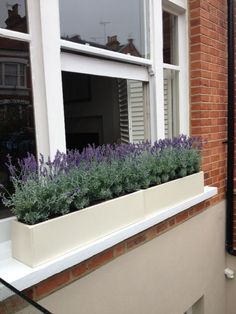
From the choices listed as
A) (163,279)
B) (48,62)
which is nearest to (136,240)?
(163,279)

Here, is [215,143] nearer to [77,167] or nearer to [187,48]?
[187,48]

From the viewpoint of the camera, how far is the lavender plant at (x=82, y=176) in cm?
136

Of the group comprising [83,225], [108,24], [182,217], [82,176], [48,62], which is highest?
[108,24]

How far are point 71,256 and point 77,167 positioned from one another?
423 mm

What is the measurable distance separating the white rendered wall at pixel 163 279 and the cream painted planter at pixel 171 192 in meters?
0.26

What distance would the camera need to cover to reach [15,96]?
1539 millimetres

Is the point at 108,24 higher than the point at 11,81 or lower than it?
higher

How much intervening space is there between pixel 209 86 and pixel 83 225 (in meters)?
1.97

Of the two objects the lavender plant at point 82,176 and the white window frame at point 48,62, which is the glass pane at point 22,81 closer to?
the white window frame at point 48,62

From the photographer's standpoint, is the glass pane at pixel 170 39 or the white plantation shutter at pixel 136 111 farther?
the glass pane at pixel 170 39

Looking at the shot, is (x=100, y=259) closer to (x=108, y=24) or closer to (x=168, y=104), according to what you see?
(x=108, y=24)

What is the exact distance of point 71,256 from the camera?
1.46 meters

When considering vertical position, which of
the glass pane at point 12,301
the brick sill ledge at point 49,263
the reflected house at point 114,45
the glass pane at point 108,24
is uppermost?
the glass pane at point 108,24

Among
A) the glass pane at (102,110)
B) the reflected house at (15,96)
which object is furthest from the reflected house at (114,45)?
the reflected house at (15,96)
